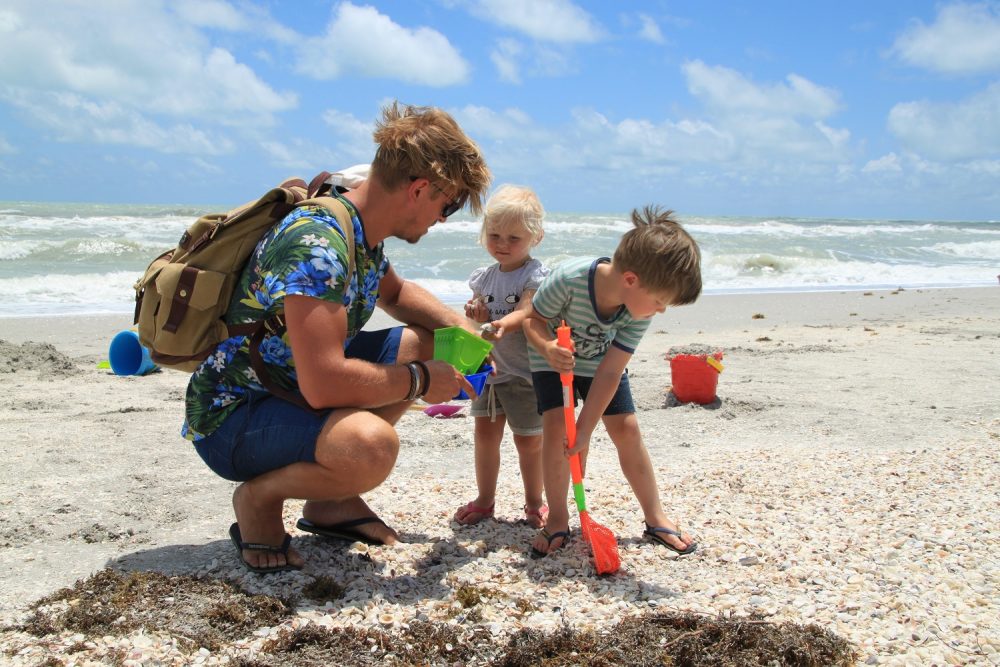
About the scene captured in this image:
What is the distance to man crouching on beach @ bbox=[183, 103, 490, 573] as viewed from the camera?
2473mm

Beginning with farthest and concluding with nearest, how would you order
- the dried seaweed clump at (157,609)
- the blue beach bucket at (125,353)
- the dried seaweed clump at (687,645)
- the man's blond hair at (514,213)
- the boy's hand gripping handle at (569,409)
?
1. the blue beach bucket at (125,353)
2. the man's blond hair at (514,213)
3. the boy's hand gripping handle at (569,409)
4. the dried seaweed clump at (157,609)
5. the dried seaweed clump at (687,645)

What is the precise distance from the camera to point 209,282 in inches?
102

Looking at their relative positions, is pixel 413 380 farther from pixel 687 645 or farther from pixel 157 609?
pixel 687 645

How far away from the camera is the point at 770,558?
2.93 m

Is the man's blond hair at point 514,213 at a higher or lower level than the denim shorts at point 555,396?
higher

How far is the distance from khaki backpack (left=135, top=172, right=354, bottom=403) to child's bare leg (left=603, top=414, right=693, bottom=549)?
121 centimetres

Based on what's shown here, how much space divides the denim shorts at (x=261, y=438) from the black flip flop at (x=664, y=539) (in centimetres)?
133

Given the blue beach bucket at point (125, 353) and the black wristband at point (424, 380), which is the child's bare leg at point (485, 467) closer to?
the black wristband at point (424, 380)

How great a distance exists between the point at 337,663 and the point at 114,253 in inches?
615

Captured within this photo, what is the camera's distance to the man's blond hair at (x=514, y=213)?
3.45 meters

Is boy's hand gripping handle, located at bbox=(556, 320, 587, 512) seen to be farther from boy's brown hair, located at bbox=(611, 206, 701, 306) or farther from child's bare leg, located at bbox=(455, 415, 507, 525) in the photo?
child's bare leg, located at bbox=(455, 415, 507, 525)

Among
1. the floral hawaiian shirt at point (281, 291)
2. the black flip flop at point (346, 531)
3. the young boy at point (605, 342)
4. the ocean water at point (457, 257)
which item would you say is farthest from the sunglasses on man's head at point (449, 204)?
the ocean water at point (457, 257)

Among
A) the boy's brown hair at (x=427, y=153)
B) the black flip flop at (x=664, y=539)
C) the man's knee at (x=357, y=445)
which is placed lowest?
the black flip flop at (x=664, y=539)

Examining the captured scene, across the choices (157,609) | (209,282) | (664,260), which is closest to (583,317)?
(664,260)
